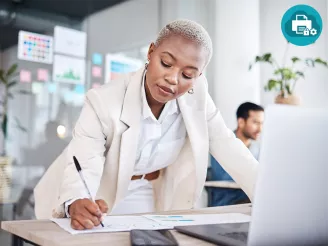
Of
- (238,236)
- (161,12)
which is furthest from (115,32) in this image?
(238,236)

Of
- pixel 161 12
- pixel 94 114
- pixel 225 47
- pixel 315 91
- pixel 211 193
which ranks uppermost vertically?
pixel 161 12

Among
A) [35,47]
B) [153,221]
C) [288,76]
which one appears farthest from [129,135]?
[288,76]

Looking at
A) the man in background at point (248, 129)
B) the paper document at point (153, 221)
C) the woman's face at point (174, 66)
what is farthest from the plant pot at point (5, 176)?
the paper document at point (153, 221)

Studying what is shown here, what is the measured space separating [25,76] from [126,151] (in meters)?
2.32

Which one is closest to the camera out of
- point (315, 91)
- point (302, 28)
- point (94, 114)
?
point (94, 114)

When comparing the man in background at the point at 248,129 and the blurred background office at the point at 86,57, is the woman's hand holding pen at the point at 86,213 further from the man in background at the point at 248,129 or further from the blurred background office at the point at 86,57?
the man in background at the point at 248,129

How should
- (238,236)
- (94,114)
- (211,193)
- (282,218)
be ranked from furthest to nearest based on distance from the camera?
(211,193), (94,114), (238,236), (282,218)

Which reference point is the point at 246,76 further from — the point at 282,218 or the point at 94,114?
the point at 282,218

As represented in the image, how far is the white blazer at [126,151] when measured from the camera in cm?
123

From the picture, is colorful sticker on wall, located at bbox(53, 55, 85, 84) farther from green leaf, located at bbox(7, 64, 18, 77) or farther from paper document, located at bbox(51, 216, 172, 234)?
paper document, located at bbox(51, 216, 172, 234)

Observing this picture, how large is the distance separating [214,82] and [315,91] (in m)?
1.01

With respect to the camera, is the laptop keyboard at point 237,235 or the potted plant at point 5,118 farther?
the potted plant at point 5,118

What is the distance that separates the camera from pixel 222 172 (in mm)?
3240

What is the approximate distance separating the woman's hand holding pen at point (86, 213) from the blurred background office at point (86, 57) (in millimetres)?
2142
